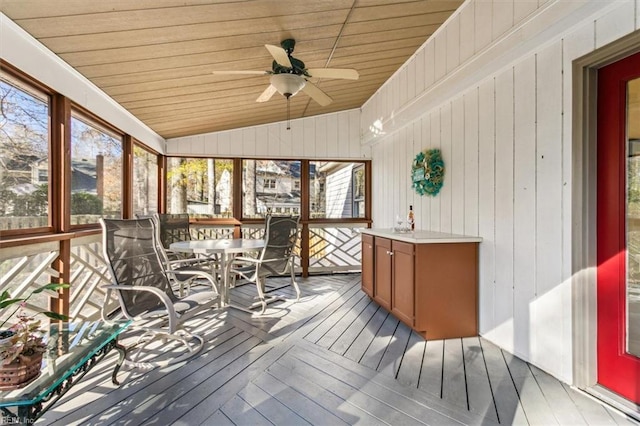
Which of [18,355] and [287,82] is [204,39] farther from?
[18,355]

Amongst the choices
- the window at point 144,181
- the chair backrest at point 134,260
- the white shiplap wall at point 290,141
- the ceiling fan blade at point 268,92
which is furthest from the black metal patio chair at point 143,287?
the white shiplap wall at point 290,141

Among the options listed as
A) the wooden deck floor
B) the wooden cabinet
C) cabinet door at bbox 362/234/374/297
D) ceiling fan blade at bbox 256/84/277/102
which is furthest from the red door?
ceiling fan blade at bbox 256/84/277/102

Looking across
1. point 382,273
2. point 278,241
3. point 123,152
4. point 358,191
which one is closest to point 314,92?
point 278,241

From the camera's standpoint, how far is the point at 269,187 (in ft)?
17.1

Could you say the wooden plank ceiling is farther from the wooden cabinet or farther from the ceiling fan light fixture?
the wooden cabinet

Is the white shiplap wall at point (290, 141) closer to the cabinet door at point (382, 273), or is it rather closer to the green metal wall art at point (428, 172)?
the green metal wall art at point (428, 172)

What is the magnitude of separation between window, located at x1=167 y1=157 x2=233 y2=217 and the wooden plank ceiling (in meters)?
1.10

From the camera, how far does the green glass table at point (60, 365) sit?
1182 mm

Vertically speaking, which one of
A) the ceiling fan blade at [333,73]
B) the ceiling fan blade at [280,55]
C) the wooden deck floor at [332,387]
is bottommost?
the wooden deck floor at [332,387]

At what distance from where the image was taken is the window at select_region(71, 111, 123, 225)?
109 inches

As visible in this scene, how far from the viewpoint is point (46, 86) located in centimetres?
225

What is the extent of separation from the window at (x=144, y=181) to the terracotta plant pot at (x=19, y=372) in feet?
9.85

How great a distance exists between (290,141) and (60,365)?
4.26 m

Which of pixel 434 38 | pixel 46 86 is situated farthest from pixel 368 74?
pixel 46 86
